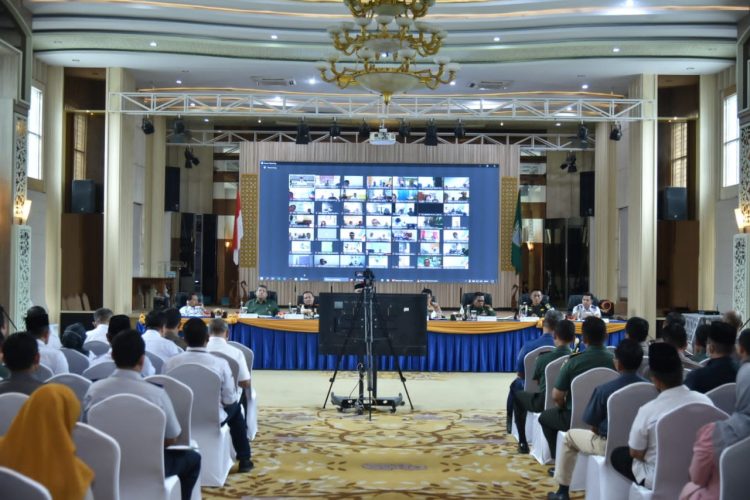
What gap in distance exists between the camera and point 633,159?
47.9 ft

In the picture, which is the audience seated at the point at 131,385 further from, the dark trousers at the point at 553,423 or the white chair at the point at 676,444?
the dark trousers at the point at 553,423

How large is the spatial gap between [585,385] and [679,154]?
11291 mm

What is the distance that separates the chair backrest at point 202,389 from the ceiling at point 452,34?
8088mm

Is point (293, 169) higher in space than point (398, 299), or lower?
higher

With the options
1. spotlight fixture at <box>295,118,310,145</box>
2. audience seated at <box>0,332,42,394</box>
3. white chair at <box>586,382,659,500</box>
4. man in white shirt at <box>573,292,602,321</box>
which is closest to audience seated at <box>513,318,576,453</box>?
white chair at <box>586,382,659,500</box>

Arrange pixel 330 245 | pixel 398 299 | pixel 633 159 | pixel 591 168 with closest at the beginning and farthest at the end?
1. pixel 398 299
2. pixel 633 159
3. pixel 330 245
4. pixel 591 168

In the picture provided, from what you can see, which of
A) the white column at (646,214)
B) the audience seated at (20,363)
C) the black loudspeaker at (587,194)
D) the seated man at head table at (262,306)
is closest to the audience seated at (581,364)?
the audience seated at (20,363)

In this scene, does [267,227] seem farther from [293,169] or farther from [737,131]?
[737,131]

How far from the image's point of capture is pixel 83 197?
14.8 m

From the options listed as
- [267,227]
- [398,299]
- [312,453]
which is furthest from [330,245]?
[312,453]

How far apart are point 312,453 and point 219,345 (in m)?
1.02

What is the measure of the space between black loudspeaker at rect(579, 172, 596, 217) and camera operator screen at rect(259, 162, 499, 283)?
4.15 meters

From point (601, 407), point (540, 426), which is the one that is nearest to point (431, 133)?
point (540, 426)

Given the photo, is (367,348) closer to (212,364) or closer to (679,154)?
(212,364)
